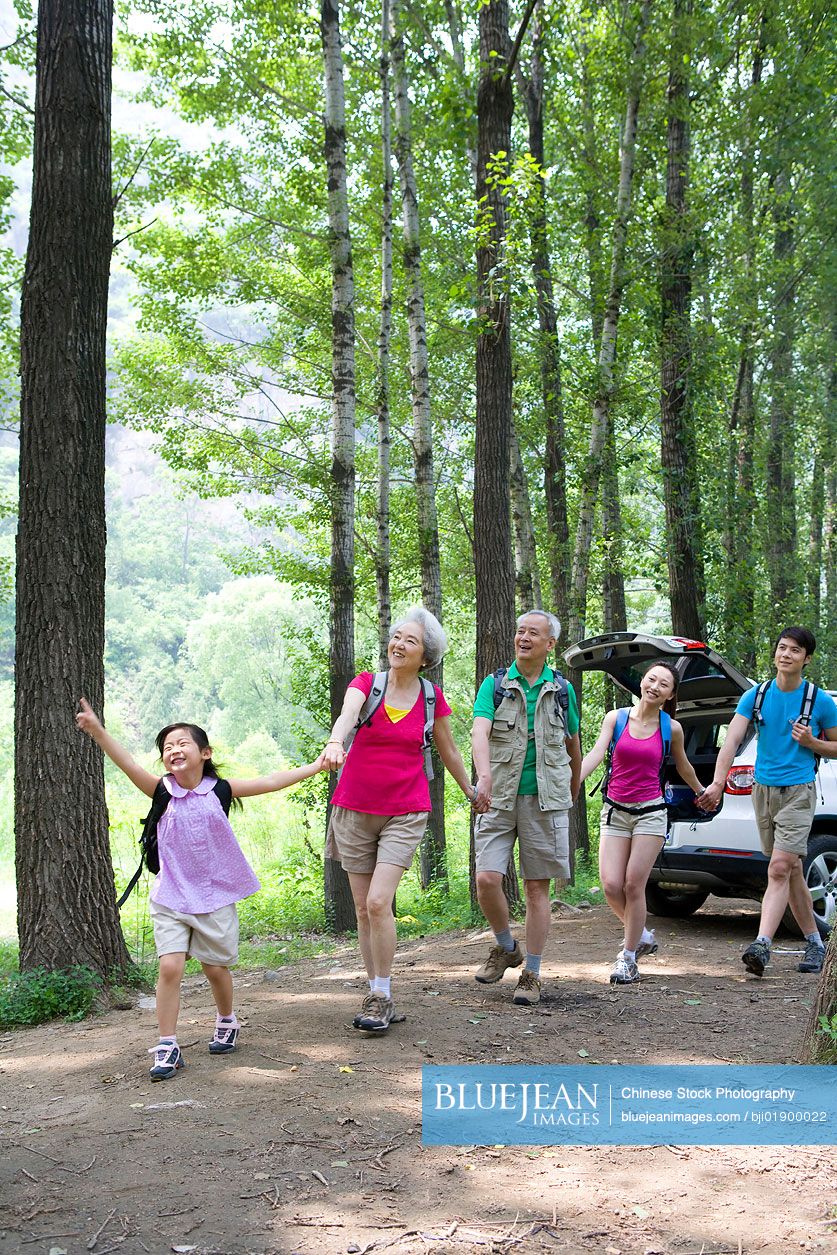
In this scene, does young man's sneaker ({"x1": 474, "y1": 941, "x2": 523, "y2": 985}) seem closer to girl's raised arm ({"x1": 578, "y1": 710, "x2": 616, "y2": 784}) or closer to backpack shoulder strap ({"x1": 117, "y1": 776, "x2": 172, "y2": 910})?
girl's raised arm ({"x1": 578, "y1": 710, "x2": 616, "y2": 784})

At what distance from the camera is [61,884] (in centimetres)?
680

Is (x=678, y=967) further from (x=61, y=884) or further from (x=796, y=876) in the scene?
(x=61, y=884)

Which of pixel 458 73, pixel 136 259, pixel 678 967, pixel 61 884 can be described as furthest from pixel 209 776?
pixel 136 259

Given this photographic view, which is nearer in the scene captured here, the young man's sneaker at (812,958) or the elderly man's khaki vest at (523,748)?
the elderly man's khaki vest at (523,748)

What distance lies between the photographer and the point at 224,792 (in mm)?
5309

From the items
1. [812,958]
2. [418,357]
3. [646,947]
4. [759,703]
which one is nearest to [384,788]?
[759,703]

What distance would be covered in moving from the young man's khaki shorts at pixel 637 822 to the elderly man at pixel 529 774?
64cm

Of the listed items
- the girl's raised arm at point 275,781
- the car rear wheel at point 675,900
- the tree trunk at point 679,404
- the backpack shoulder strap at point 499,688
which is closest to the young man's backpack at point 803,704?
the backpack shoulder strap at point 499,688

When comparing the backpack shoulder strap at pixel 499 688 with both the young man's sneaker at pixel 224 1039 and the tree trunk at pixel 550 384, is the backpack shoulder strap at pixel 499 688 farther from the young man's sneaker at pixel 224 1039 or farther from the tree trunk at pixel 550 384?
the tree trunk at pixel 550 384

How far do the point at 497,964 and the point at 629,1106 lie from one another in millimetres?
2503

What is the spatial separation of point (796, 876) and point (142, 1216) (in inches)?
190

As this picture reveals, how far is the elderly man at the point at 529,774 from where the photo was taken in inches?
250

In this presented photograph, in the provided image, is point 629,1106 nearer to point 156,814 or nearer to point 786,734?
point 156,814

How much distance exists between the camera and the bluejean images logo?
13.4ft
